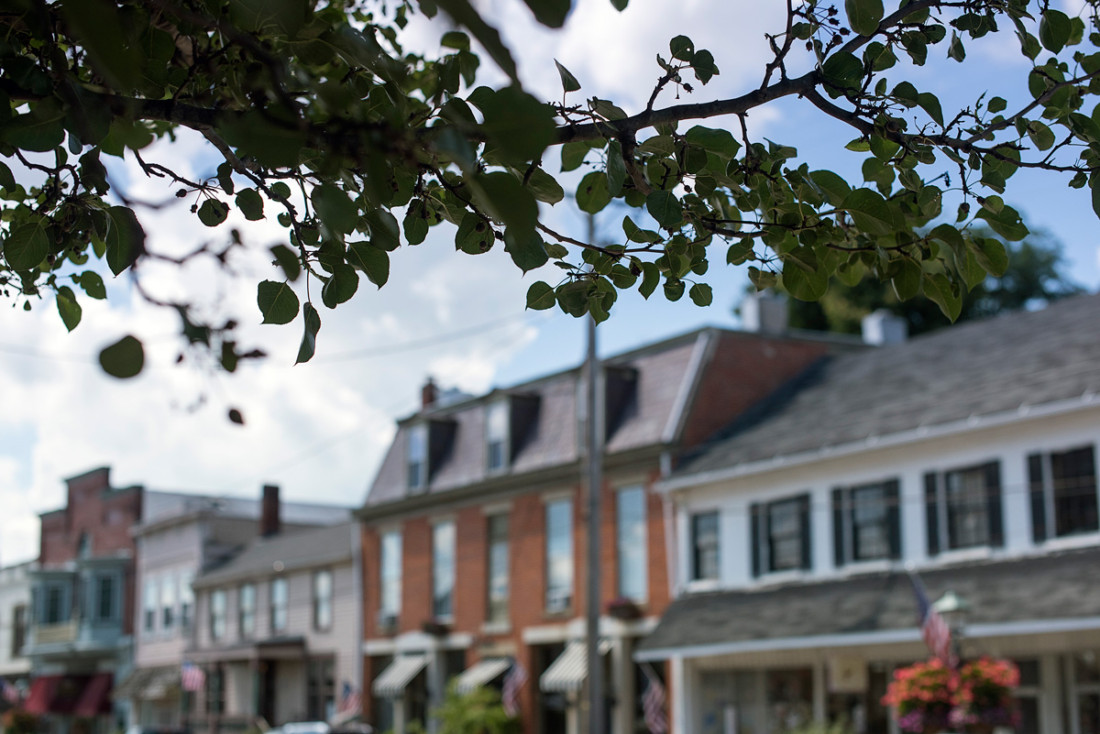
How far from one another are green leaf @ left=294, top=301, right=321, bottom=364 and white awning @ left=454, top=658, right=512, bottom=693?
25.9 m

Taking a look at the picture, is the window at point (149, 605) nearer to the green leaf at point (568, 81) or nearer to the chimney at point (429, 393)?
the chimney at point (429, 393)

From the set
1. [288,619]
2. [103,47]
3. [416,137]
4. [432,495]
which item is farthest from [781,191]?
[288,619]

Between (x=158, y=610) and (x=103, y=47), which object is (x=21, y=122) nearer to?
(x=103, y=47)

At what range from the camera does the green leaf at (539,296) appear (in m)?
4.38

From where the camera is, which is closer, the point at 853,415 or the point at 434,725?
the point at 853,415

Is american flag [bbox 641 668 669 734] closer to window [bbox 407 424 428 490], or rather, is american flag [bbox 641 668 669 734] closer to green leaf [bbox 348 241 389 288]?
window [bbox 407 424 428 490]

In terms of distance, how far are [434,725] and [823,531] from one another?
40.8ft

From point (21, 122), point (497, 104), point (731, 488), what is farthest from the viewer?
point (731, 488)

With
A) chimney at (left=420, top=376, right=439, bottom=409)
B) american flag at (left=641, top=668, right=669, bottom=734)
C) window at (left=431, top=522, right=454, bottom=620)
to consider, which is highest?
chimney at (left=420, top=376, right=439, bottom=409)

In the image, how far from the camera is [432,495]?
3244 cm

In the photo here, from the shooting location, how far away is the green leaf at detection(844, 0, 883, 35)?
3.96 metres

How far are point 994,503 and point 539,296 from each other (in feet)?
57.5

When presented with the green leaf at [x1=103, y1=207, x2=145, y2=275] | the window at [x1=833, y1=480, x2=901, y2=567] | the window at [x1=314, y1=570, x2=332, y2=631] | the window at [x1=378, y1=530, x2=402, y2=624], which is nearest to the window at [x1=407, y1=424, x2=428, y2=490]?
the window at [x1=378, y1=530, x2=402, y2=624]

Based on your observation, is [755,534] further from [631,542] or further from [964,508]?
[964,508]
